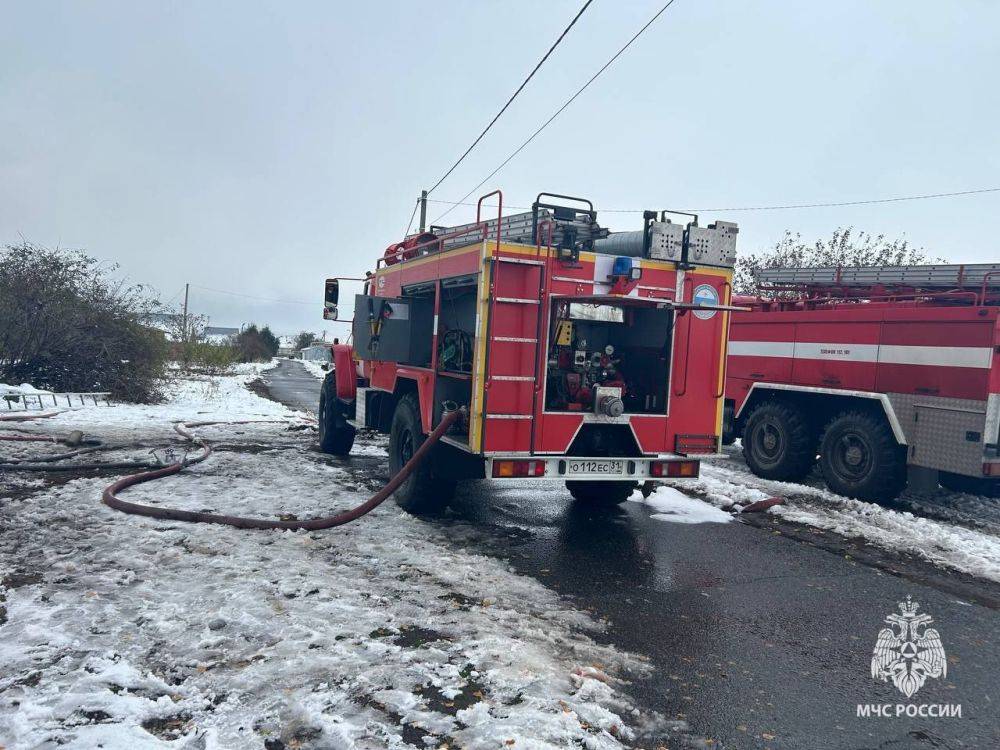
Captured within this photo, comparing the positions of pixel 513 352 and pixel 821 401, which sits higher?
pixel 513 352

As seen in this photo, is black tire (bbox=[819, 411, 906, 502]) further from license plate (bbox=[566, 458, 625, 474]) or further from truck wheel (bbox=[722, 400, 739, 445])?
license plate (bbox=[566, 458, 625, 474])

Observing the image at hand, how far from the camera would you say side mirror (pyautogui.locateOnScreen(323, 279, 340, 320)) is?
10.7 meters

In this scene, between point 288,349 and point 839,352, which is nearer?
point 839,352

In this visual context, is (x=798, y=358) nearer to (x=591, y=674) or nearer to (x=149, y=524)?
(x=591, y=674)

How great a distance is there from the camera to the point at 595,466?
6762 mm

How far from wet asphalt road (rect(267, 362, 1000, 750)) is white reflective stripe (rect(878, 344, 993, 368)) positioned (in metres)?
2.73

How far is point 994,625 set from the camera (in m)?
5.12

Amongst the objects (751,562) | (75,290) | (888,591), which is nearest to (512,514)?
(751,562)

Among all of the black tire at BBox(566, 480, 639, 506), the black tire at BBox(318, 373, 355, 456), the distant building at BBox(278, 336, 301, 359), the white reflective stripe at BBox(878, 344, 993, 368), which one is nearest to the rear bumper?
the black tire at BBox(566, 480, 639, 506)

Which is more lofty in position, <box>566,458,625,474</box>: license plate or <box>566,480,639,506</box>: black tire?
<box>566,458,625,474</box>: license plate

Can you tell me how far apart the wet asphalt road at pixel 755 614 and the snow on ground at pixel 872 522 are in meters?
0.32

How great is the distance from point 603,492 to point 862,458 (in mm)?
3509

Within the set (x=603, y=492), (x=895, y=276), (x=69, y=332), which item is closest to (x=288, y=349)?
(x=69, y=332)

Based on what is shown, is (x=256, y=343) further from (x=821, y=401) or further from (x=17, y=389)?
(x=821, y=401)
